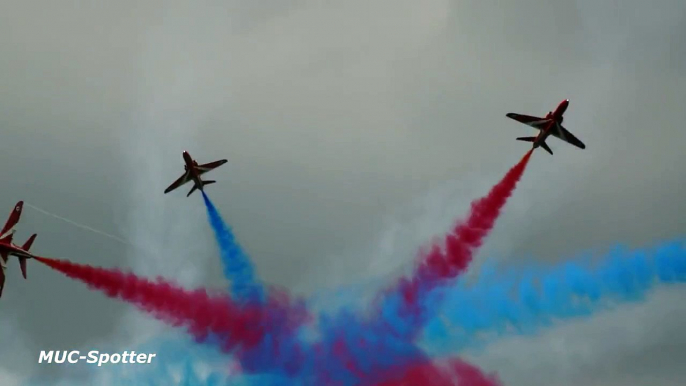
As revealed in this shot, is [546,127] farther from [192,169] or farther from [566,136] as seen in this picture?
[192,169]

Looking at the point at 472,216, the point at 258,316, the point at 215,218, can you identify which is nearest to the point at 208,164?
the point at 215,218

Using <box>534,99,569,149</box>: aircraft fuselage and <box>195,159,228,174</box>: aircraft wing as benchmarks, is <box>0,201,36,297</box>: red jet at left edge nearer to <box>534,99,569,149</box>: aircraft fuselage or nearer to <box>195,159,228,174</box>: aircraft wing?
<box>195,159,228,174</box>: aircraft wing

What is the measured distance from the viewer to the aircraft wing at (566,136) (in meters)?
162

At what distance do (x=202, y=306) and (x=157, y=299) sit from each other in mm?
4629

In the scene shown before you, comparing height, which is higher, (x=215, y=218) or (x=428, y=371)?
(x=215, y=218)

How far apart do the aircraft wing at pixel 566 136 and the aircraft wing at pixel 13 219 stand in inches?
2029

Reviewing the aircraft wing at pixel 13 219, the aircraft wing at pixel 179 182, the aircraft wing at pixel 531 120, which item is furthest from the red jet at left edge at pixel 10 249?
the aircraft wing at pixel 531 120

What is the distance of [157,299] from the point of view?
164m

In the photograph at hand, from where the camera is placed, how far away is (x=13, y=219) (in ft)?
536

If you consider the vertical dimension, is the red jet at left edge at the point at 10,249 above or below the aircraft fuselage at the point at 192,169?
below

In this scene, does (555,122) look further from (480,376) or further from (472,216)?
(480,376)

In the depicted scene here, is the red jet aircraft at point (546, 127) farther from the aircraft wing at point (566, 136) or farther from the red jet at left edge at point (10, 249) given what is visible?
the red jet at left edge at point (10, 249)

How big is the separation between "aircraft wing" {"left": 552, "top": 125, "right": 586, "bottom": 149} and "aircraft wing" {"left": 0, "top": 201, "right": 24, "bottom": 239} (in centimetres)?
5154

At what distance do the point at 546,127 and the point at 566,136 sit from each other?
2337 millimetres
